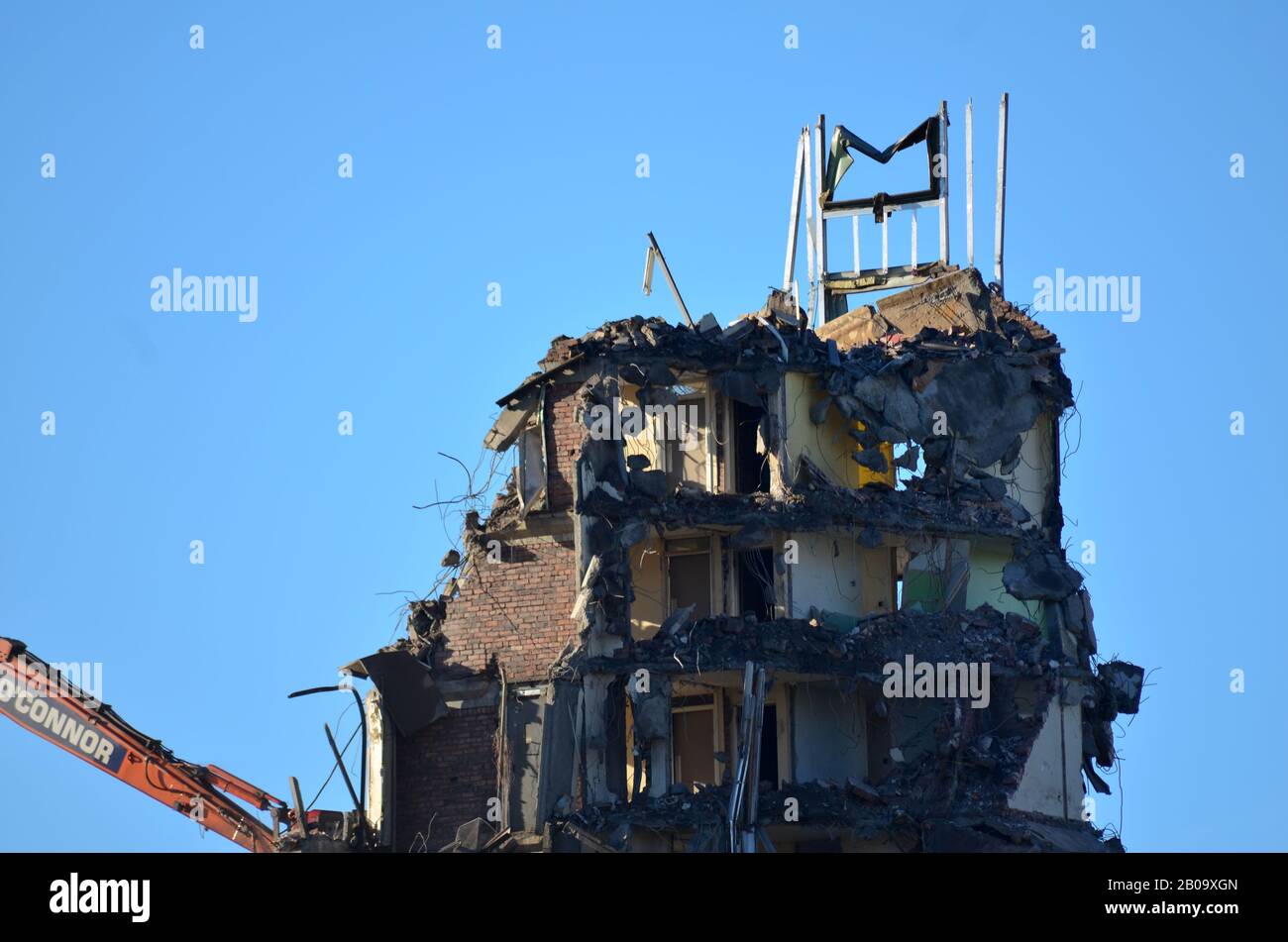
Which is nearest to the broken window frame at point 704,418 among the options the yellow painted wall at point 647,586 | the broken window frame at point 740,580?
the broken window frame at point 740,580

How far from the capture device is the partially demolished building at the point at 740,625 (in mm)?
40656

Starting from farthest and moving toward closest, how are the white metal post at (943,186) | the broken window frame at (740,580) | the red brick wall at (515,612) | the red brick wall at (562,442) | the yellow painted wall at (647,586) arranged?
the white metal post at (943,186), the yellow painted wall at (647,586), the red brick wall at (562,442), the broken window frame at (740,580), the red brick wall at (515,612)

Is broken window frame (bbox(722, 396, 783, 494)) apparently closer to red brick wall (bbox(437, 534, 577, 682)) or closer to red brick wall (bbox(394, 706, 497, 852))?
red brick wall (bbox(437, 534, 577, 682))

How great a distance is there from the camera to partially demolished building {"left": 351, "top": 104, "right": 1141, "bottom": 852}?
40.7m

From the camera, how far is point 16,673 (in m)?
43.2

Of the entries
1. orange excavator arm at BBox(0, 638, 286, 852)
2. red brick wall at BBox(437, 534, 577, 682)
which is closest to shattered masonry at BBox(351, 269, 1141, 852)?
red brick wall at BBox(437, 534, 577, 682)

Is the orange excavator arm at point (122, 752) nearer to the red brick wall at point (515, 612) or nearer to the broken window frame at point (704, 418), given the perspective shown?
the red brick wall at point (515, 612)

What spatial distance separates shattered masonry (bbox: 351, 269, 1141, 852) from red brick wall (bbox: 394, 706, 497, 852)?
0.16 ft

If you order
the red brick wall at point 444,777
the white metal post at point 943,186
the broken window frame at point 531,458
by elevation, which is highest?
the white metal post at point 943,186

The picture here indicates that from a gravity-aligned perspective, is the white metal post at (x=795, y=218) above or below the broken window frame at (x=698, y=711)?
above

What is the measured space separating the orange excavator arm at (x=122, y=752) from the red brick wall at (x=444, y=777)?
8.09 feet

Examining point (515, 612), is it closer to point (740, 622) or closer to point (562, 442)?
point (562, 442)
